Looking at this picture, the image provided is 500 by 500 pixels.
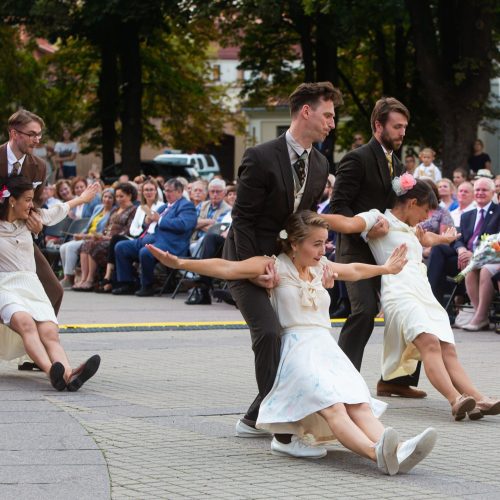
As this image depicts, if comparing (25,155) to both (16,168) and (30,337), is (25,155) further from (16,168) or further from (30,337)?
(30,337)

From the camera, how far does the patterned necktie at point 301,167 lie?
298 inches

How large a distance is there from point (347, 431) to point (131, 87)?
3115 centimetres

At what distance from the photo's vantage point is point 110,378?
10102 mm

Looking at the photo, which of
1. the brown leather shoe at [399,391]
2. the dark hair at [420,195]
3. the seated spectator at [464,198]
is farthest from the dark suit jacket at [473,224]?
the dark hair at [420,195]

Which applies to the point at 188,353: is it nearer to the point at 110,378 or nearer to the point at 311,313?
the point at 110,378

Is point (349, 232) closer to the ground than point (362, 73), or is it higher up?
closer to the ground

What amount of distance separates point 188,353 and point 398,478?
18.5 feet

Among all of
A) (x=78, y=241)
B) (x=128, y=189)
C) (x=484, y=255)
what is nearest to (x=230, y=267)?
(x=484, y=255)

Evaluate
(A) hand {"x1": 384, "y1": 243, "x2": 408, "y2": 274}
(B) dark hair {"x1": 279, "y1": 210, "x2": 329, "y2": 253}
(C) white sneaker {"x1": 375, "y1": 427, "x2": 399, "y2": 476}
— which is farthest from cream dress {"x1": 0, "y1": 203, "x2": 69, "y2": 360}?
(C) white sneaker {"x1": 375, "y1": 427, "x2": 399, "y2": 476}

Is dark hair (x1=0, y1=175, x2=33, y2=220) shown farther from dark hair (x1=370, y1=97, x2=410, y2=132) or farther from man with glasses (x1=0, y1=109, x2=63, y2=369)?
dark hair (x1=370, y1=97, x2=410, y2=132)

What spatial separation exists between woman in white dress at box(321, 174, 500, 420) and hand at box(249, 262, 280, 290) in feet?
3.71

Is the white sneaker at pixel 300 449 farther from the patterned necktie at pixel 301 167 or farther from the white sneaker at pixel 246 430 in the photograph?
the patterned necktie at pixel 301 167

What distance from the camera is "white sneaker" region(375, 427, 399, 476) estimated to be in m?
6.44

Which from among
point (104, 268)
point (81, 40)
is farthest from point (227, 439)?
point (81, 40)
